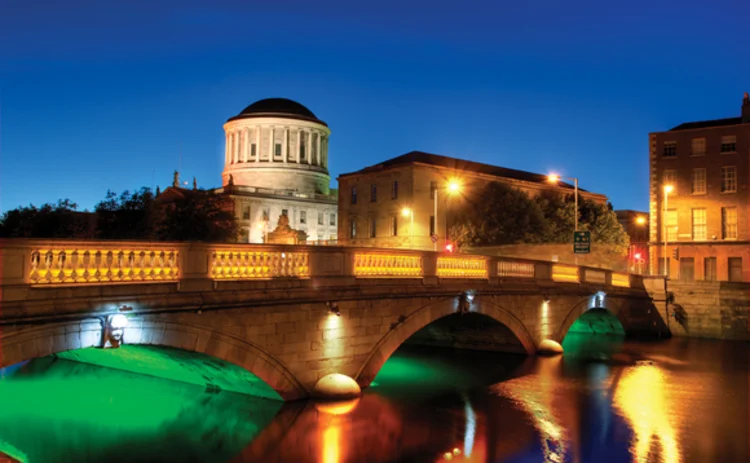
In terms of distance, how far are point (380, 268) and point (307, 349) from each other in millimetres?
3614

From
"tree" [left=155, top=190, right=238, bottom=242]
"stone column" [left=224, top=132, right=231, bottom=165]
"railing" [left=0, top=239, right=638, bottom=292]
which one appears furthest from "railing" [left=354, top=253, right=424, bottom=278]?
"stone column" [left=224, top=132, right=231, bottom=165]

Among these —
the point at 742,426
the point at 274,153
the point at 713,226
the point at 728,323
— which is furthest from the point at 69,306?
the point at 274,153

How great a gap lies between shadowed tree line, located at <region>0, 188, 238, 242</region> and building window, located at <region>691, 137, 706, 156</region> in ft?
119

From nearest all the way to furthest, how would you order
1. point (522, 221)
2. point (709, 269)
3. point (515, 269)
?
point (515, 269), point (709, 269), point (522, 221)

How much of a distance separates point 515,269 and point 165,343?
52.4ft

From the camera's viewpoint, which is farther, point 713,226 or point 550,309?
point 713,226

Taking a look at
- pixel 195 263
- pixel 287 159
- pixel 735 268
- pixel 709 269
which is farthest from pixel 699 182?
pixel 287 159

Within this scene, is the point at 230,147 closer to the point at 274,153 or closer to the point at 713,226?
the point at 274,153

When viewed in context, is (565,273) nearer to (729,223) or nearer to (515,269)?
(515,269)

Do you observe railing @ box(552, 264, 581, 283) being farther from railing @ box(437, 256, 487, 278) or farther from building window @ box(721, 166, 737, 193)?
building window @ box(721, 166, 737, 193)

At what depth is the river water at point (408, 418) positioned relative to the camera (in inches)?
604

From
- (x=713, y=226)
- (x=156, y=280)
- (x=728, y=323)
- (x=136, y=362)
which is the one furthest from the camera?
(x=713, y=226)

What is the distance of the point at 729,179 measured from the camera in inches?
1988

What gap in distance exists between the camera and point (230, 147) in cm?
11356
